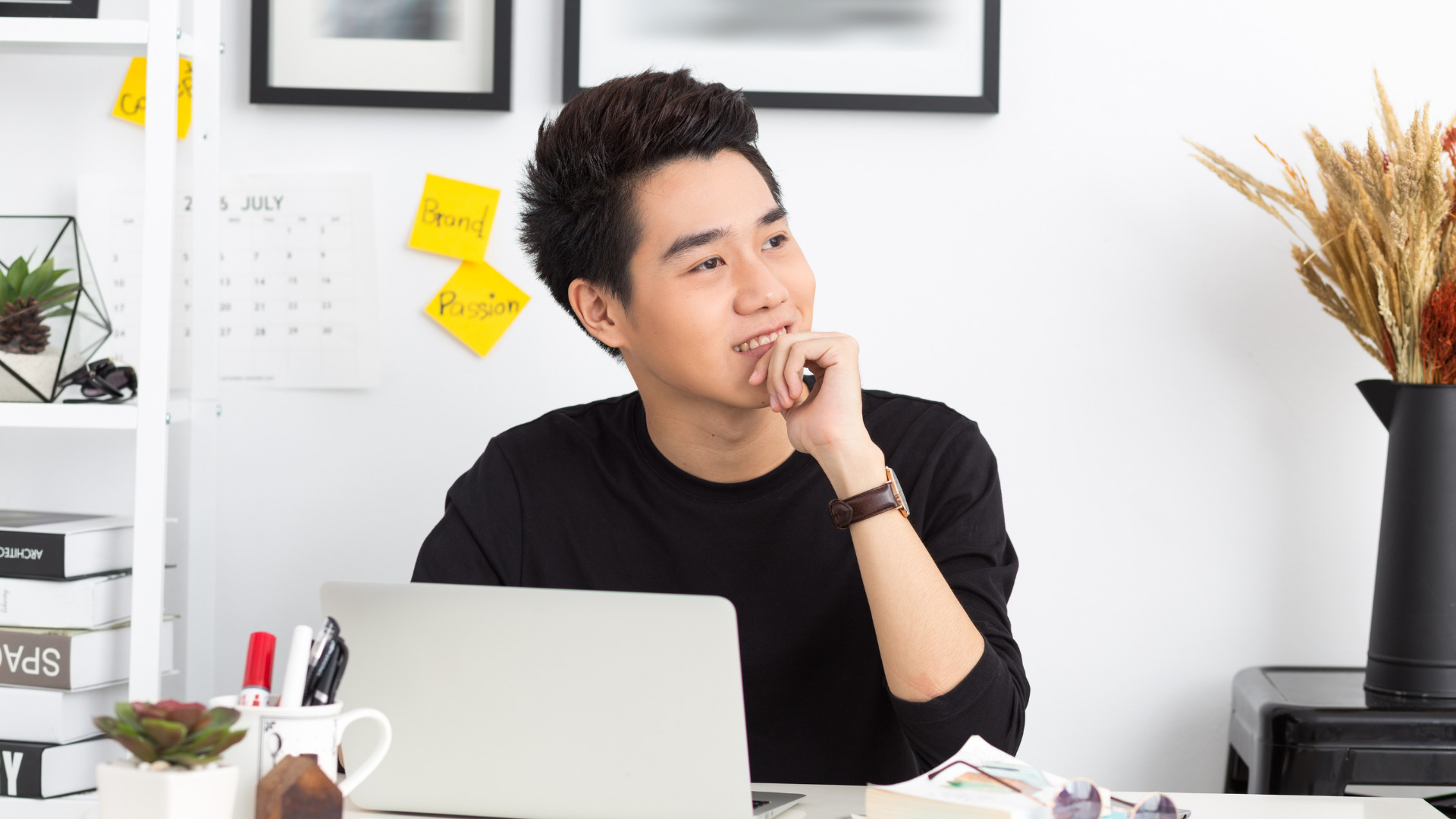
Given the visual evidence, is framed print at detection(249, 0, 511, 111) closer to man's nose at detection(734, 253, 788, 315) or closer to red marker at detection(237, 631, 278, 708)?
man's nose at detection(734, 253, 788, 315)

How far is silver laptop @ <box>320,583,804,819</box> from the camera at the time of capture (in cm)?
76

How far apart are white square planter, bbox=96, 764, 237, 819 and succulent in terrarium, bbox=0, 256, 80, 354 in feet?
3.02

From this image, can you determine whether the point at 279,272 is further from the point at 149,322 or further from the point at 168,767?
the point at 168,767

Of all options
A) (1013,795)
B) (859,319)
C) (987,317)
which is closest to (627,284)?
(859,319)

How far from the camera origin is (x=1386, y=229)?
1354 millimetres

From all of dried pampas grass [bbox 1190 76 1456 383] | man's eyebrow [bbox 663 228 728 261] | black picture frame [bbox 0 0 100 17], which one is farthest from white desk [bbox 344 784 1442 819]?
black picture frame [bbox 0 0 100 17]

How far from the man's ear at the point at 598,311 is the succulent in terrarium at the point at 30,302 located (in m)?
0.58

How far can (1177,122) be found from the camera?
1621mm

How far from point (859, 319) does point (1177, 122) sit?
500 millimetres

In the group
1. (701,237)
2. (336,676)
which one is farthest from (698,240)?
(336,676)

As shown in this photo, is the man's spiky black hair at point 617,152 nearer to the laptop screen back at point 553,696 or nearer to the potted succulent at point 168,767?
the laptop screen back at point 553,696

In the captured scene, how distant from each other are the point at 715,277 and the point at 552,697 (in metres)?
0.55

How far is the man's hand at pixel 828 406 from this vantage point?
109 centimetres

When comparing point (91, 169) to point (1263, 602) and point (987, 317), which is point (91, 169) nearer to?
point (987, 317)
